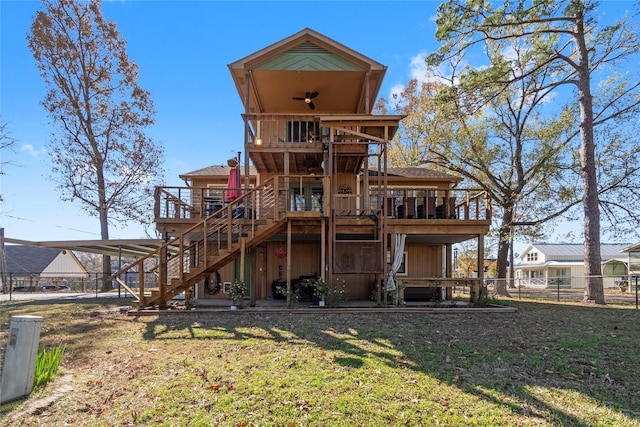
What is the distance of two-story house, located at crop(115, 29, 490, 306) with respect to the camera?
10328mm

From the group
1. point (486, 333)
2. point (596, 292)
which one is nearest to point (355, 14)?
point (486, 333)

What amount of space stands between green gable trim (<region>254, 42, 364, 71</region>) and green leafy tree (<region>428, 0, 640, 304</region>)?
698 centimetres

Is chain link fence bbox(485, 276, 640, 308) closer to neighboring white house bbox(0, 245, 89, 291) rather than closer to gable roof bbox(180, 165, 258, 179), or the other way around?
gable roof bbox(180, 165, 258, 179)

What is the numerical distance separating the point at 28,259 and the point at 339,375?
4093cm

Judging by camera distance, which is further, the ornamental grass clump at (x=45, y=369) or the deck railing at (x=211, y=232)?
the deck railing at (x=211, y=232)

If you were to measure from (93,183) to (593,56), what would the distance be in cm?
2894

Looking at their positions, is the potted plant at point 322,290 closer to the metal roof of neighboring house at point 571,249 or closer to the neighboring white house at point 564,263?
the neighboring white house at point 564,263

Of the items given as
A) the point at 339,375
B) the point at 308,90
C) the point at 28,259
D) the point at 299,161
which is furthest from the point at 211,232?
the point at 28,259

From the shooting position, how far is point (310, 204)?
14.2 metres

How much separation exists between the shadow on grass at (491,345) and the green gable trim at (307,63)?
26.6ft

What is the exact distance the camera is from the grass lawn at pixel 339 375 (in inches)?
138

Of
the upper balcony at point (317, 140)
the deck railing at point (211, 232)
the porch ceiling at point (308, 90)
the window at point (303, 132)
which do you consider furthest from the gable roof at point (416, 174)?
the deck railing at point (211, 232)

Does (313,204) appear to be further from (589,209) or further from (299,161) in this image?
(589,209)

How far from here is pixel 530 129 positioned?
2102 cm
